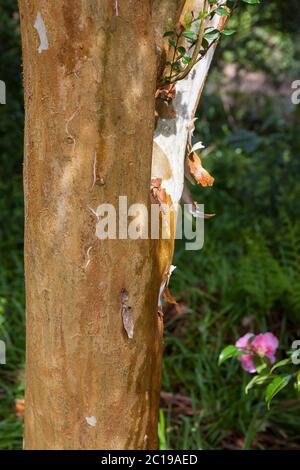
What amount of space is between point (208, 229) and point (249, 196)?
35cm

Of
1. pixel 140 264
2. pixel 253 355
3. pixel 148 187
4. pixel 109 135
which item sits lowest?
pixel 253 355

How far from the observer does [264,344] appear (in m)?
2.39

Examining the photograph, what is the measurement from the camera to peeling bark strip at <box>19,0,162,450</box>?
1440mm

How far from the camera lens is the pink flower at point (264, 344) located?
7.84ft

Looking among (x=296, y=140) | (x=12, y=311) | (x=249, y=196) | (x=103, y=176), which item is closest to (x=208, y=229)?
(x=249, y=196)

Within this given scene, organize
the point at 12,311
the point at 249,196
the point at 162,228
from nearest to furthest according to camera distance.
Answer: the point at 162,228, the point at 12,311, the point at 249,196

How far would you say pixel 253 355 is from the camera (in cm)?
238

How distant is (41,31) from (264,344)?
Result: 1.41 m

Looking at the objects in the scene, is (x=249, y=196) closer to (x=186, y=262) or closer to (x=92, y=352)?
(x=186, y=262)

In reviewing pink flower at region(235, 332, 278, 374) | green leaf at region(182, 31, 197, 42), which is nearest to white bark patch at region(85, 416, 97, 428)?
pink flower at region(235, 332, 278, 374)

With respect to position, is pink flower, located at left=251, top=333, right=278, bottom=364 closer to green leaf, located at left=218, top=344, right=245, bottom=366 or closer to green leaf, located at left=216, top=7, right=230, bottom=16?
green leaf, located at left=218, top=344, right=245, bottom=366

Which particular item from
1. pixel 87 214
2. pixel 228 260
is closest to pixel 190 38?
pixel 87 214

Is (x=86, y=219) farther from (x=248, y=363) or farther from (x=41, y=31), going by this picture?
(x=248, y=363)

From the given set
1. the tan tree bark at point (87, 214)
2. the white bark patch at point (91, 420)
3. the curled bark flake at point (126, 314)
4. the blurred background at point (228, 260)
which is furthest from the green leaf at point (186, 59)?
the blurred background at point (228, 260)
